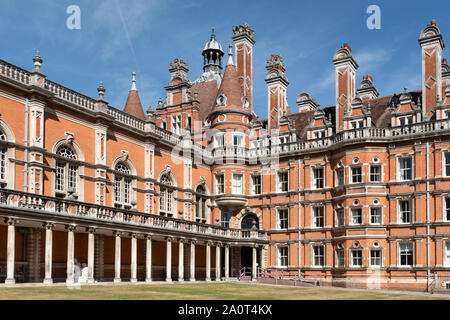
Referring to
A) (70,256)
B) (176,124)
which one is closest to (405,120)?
(176,124)

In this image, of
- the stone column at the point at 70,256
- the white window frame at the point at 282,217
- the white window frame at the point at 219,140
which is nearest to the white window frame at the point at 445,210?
the white window frame at the point at 282,217

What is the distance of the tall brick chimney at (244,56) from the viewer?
185 feet

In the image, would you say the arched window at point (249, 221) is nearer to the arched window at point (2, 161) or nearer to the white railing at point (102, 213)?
the white railing at point (102, 213)

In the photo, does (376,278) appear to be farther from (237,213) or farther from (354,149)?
(237,213)

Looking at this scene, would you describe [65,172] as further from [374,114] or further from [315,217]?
[374,114]

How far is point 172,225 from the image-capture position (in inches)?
1592

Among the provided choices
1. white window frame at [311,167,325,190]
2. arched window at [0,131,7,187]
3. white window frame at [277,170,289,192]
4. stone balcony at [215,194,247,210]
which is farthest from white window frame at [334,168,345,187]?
arched window at [0,131,7,187]

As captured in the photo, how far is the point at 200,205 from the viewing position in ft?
162

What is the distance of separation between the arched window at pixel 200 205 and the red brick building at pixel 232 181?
0.57 feet

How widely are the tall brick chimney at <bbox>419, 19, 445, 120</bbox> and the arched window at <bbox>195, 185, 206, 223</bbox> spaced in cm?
1865

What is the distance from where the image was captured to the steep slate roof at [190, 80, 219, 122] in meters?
57.1

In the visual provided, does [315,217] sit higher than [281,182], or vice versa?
[281,182]

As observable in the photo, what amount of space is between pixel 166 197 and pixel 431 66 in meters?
22.0
